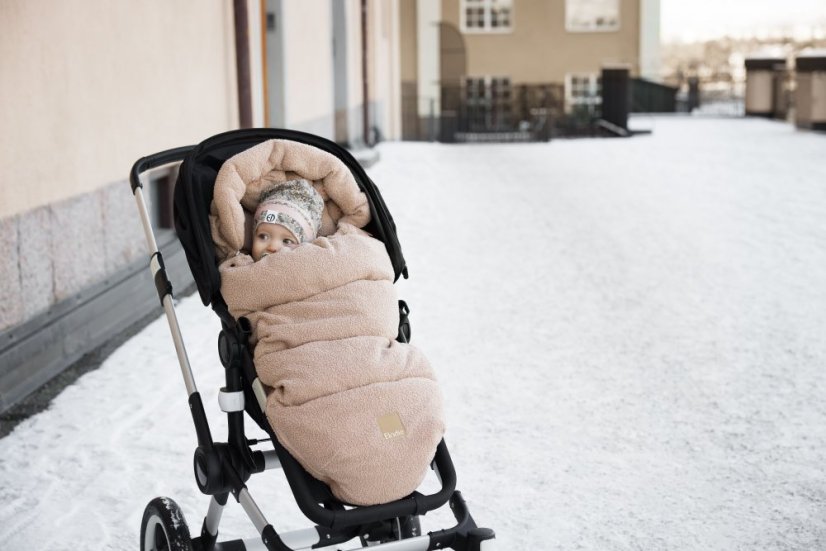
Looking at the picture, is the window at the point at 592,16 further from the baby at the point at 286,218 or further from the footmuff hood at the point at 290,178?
the baby at the point at 286,218

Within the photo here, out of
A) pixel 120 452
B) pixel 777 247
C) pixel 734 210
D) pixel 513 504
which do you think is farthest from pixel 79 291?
pixel 734 210

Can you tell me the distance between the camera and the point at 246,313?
309 centimetres

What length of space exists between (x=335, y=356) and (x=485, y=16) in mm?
31022

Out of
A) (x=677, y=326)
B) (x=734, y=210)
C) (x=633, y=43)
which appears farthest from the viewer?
(x=633, y=43)

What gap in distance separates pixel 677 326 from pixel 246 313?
12.9ft

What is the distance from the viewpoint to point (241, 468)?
3.02 m

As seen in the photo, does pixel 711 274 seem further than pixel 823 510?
Yes

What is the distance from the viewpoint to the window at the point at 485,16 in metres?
32.8

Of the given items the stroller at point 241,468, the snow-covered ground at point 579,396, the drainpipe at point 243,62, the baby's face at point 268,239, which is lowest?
the snow-covered ground at point 579,396

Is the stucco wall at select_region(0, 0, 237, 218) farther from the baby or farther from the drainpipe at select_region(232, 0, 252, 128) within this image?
the baby

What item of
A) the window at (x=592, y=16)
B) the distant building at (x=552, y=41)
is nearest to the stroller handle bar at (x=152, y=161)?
the distant building at (x=552, y=41)

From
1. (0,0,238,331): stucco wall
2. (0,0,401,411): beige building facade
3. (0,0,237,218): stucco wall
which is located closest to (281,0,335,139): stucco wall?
(0,0,401,411): beige building facade

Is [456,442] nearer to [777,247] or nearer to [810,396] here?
[810,396]

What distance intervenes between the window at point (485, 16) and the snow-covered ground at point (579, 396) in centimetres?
2319
